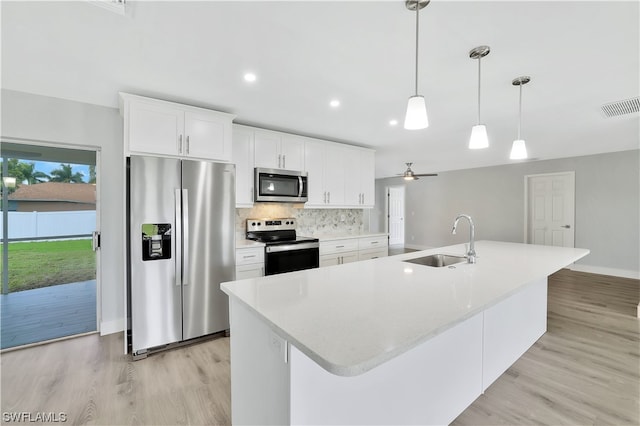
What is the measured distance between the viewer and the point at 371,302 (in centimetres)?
129

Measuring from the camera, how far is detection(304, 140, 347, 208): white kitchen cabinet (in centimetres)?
405

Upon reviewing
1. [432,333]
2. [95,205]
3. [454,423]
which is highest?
[95,205]

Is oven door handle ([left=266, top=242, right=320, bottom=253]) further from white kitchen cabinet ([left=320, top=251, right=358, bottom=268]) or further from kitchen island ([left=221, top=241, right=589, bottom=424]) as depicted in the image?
kitchen island ([left=221, top=241, right=589, bottom=424])

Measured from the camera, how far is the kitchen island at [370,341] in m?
0.98

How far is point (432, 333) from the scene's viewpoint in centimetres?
99

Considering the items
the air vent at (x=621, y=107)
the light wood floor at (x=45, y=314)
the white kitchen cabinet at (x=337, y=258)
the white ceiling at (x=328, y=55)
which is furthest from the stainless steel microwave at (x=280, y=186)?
the air vent at (x=621, y=107)

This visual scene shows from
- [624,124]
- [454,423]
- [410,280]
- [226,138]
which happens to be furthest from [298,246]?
[624,124]

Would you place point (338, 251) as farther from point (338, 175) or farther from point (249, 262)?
point (249, 262)

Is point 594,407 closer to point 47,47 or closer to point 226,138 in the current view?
point 226,138

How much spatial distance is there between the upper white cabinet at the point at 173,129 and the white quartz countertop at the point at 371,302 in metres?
1.75

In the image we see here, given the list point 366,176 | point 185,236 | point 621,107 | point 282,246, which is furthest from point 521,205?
point 185,236

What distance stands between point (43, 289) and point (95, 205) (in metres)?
2.04
